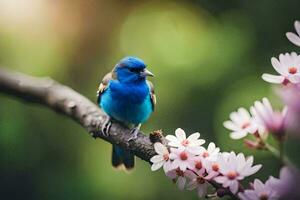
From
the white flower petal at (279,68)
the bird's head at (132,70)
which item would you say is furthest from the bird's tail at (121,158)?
the white flower petal at (279,68)

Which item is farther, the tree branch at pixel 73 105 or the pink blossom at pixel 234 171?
the tree branch at pixel 73 105

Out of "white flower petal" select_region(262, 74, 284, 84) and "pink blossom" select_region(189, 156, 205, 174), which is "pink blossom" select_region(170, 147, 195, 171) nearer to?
"pink blossom" select_region(189, 156, 205, 174)

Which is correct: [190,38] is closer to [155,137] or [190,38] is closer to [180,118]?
[180,118]

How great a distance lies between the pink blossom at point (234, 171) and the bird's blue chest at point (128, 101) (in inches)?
37.6

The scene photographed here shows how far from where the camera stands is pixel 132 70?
6.01ft

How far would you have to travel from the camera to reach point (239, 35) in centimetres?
288

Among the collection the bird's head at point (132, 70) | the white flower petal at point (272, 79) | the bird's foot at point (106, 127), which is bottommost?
the white flower petal at point (272, 79)

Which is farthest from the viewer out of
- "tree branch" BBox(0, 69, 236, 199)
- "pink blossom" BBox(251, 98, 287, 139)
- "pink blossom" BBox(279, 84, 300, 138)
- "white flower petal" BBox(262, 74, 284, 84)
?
"tree branch" BBox(0, 69, 236, 199)

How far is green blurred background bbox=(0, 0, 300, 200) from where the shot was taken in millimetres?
2705

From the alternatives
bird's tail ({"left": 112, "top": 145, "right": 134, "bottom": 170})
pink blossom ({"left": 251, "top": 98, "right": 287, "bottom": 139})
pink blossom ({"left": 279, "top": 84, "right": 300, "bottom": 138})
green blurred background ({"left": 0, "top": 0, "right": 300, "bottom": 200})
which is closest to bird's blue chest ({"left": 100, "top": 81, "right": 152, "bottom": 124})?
bird's tail ({"left": 112, "top": 145, "right": 134, "bottom": 170})

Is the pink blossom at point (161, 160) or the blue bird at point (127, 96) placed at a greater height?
the blue bird at point (127, 96)

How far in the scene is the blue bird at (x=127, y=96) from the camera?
1.75 metres

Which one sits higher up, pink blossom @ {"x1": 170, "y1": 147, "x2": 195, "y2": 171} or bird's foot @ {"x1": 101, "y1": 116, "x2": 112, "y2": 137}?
bird's foot @ {"x1": 101, "y1": 116, "x2": 112, "y2": 137}

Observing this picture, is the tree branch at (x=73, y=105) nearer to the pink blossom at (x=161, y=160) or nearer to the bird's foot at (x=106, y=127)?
the bird's foot at (x=106, y=127)
